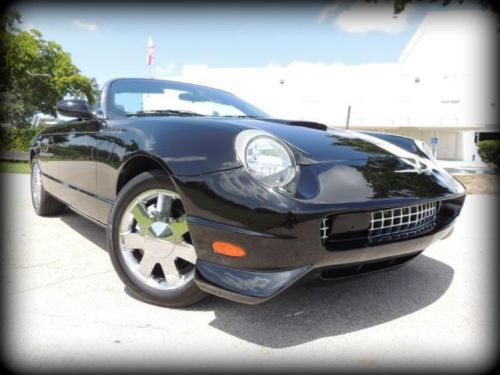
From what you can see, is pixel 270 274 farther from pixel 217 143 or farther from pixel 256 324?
pixel 217 143

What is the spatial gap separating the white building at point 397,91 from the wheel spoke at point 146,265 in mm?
30138

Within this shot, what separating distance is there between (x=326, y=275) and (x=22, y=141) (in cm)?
1794

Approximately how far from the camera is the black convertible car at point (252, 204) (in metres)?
1.83

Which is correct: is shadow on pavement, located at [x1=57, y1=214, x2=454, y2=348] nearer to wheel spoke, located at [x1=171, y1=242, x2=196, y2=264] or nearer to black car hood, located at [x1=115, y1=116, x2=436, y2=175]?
wheel spoke, located at [x1=171, y1=242, x2=196, y2=264]

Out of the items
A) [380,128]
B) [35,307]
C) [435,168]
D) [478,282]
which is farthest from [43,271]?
[380,128]

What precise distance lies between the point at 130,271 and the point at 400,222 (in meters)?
1.48

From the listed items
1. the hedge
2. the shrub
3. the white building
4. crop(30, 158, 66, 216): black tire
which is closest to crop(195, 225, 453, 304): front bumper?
crop(30, 158, 66, 216): black tire

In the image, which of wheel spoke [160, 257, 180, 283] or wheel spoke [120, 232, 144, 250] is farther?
wheel spoke [120, 232, 144, 250]

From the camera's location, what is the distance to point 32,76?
28.5 meters

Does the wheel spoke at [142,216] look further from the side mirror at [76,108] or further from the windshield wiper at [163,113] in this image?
the side mirror at [76,108]

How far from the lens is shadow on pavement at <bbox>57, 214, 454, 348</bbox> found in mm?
2014

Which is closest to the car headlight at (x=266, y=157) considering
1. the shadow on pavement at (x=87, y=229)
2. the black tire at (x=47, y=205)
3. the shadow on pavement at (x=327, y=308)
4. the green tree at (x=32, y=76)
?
the shadow on pavement at (x=327, y=308)

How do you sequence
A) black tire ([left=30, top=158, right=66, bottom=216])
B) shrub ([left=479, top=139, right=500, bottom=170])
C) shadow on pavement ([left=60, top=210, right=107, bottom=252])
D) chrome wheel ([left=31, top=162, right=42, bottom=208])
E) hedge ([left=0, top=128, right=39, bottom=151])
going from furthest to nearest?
hedge ([left=0, top=128, right=39, bottom=151]) → shrub ([left=479, top=139, right=500, bottom=170]) → chrome wheel ([left=31, top=162, right=42, bottom=208]) → black tire ([left=30, top=158, right=66, bottom=216]) → shadow on pavement ([left=60, top=210, right=107, bottom=252])

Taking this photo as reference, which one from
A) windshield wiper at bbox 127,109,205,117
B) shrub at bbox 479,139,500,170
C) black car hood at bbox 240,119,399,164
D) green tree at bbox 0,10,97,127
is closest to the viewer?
black car hood at bbox 240,119,399,164
